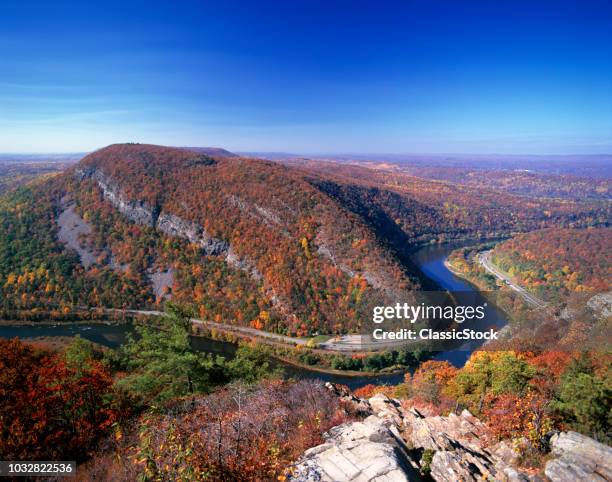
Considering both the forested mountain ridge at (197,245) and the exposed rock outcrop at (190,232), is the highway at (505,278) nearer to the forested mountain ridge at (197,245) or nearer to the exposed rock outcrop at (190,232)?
the forested mountain ridge at (197,245)

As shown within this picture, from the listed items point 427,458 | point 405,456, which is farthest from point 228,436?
point 427,458

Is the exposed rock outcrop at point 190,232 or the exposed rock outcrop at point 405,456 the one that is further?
the exposed rock outcrop at point 190,232

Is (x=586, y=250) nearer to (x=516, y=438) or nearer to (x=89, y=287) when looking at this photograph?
(x=516, y=438)

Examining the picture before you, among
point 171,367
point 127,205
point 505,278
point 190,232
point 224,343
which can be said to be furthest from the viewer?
point 127,205

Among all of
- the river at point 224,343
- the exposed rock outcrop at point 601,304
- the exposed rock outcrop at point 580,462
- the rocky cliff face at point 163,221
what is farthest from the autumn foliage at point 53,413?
the rocky cliff face at point 163,221

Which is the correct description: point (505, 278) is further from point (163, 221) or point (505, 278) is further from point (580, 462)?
point (163, 221)
